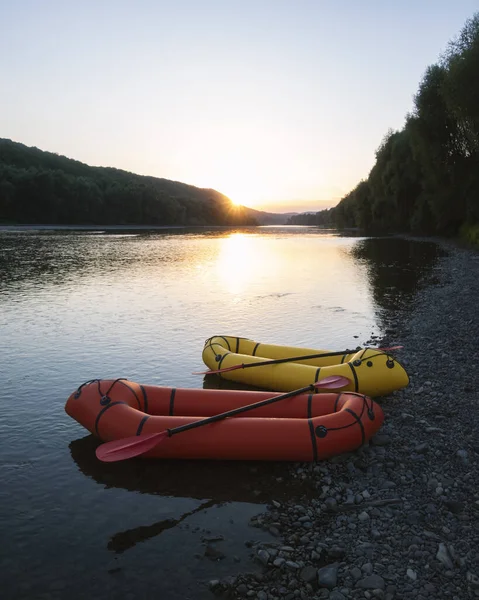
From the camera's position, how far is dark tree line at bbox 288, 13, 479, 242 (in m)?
31.9

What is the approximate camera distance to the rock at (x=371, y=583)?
15.3 feet

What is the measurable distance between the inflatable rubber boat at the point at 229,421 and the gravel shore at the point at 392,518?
351mm

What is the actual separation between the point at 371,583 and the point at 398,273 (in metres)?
25.4

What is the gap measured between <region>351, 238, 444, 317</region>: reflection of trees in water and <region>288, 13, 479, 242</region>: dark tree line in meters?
5.49

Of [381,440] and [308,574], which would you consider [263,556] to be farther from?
[381,440]

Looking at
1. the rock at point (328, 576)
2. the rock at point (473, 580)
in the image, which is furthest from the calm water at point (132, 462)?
the rock at point (473, 580)

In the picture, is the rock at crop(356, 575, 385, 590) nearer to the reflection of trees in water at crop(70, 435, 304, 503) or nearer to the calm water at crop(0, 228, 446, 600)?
the calm water at crop(0, 228, 446, 600)

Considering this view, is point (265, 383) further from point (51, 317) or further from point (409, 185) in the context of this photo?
point (409, 185)

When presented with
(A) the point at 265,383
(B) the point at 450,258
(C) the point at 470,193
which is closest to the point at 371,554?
(A) the point at 265,383

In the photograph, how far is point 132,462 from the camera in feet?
24.3

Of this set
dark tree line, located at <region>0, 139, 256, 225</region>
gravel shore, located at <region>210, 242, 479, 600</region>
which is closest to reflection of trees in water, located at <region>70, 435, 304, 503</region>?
gravel shore, located at <region>210, 242, 479, 600</region>

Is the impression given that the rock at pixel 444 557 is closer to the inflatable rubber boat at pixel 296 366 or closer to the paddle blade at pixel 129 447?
the paddle blade at pixel 129 447

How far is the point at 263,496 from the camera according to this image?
21.3 ft

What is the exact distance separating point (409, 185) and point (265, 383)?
55.8 meters
